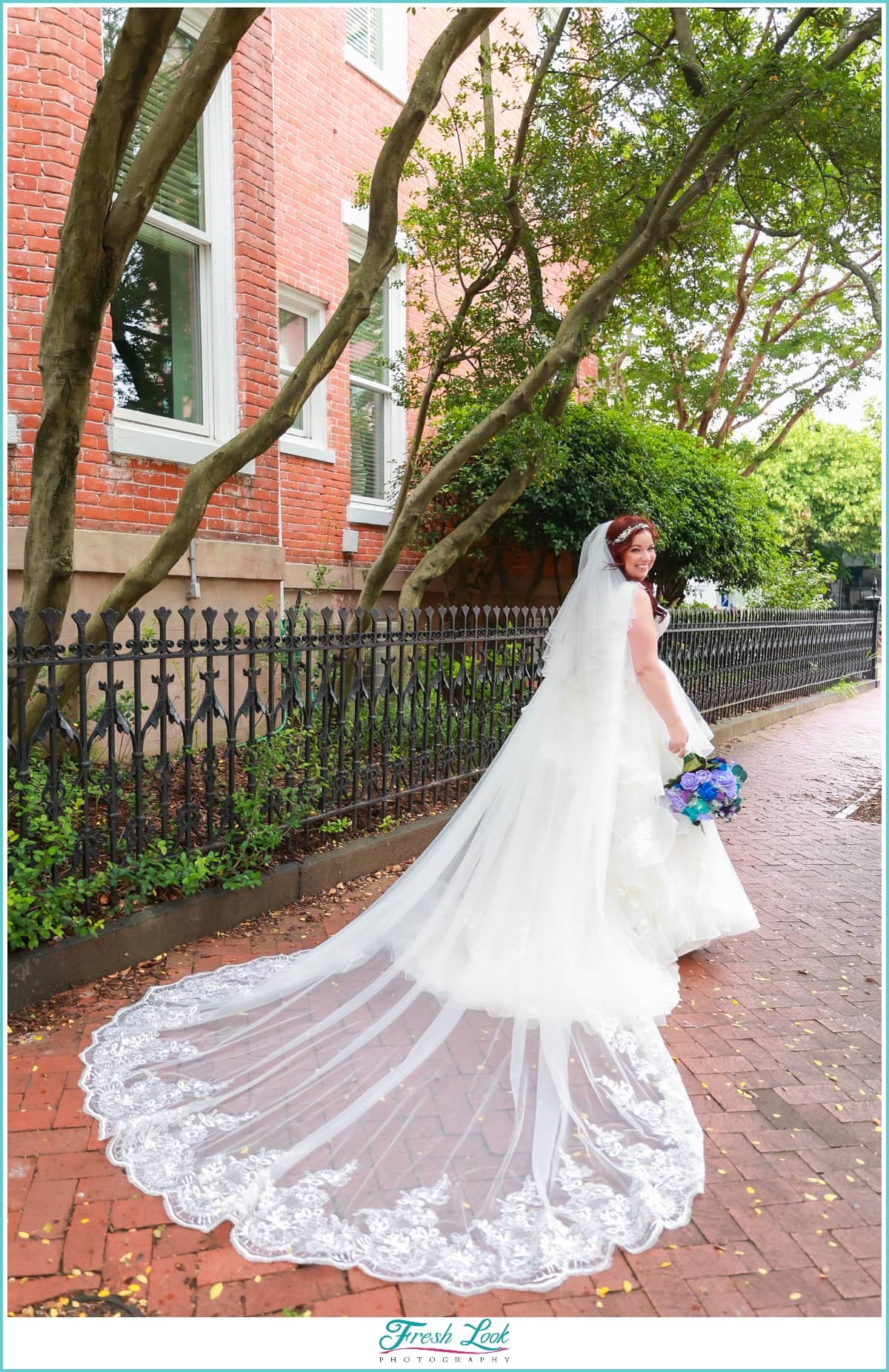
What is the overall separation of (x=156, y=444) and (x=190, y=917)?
12.1 ft

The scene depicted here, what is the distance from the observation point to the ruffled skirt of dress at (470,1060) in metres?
2.45

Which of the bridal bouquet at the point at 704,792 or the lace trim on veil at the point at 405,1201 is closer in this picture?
the lace trim on veil at the point at 405,1201

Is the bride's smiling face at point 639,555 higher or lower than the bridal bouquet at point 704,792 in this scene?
higher

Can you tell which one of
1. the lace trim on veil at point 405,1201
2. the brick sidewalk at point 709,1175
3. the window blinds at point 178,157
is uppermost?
the window blinds at point 178,157

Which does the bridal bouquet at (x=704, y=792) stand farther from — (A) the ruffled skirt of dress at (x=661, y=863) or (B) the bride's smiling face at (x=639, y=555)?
(B) the bride's smiling face at (x=639, y=555)

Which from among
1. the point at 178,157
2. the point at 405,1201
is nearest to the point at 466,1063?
the point at 405,1201

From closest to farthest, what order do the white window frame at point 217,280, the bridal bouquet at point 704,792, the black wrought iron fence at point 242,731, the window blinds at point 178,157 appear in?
the black wrought iron fence at point 242,731 → the bridal bouquet at point 704,792 → the window blinds at point 178,157 → the white window frame at point 217,280

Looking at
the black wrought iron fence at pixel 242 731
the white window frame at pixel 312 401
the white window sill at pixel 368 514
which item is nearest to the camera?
the black wrought iron fence at pixel 242 731

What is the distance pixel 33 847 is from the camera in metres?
3.68

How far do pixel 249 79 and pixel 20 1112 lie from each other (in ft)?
25.5

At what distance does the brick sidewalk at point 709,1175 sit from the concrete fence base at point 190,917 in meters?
0.08

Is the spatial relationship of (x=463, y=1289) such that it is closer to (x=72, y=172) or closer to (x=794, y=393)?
(x=72, y=172)

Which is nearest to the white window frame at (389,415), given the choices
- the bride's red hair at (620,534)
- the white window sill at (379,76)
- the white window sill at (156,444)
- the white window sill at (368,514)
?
the white window sill at (368,514)

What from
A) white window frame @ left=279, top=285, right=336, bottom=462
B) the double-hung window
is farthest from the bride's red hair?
the double-hung window
